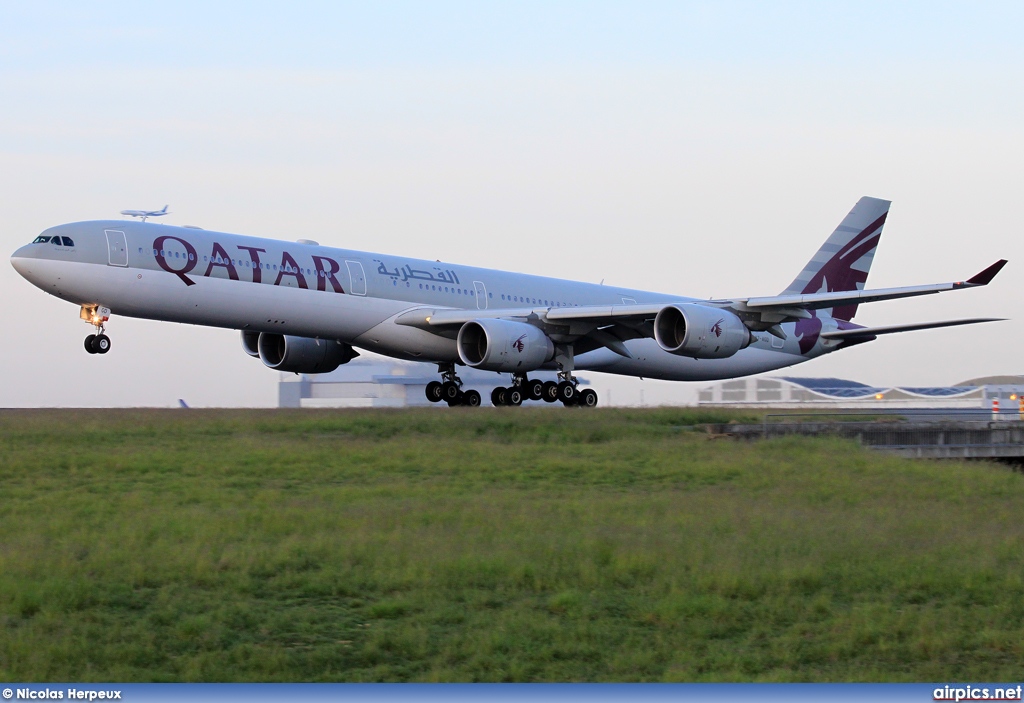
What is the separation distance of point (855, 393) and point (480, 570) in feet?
180

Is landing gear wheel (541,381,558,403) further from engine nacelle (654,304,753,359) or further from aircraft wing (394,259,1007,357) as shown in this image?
engine nacelle (654,304,753,359)

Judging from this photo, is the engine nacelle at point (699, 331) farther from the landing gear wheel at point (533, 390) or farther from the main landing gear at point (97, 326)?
the main landing gear at point (97, 326)

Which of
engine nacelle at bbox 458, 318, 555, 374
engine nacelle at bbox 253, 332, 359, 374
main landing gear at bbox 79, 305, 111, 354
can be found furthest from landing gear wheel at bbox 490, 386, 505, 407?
main landing gear at bbox 79, 305, 111, 354

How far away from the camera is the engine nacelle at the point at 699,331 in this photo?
28.4 meters

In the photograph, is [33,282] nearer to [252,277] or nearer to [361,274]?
[252,277]

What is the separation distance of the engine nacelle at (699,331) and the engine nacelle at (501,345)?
123 inches

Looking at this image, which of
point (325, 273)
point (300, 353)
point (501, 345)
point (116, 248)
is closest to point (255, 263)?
point (325, 273)

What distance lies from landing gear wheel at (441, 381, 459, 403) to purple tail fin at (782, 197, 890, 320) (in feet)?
42.1

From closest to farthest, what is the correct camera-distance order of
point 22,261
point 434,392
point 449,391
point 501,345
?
point 22,261 < point 501,345 < point 449,391 < point 434,392

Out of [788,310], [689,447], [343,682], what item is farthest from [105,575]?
[788,310]
